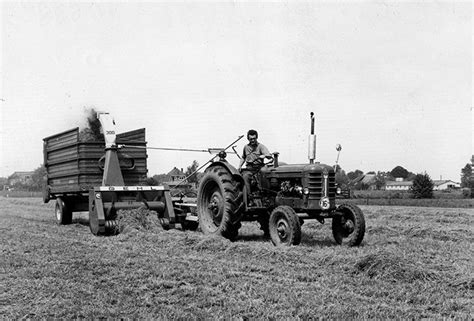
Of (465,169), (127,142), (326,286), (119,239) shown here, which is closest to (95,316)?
(326,286)

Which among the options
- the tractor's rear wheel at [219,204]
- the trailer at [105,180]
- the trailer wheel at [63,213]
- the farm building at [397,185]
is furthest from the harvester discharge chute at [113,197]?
the farm building at [397,185]

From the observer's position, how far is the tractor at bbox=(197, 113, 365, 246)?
27.9 ft

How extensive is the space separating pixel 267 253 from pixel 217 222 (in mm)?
2983

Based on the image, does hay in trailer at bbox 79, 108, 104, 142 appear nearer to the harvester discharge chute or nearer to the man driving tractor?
the harvester discharge chute

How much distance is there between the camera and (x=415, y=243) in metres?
9.09

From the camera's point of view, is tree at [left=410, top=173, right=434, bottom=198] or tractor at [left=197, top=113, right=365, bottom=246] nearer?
tractor at [left=197, top=113, right=365, bottom=246]

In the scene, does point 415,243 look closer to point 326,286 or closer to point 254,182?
point 254,182

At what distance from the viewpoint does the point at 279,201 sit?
9.15 metres

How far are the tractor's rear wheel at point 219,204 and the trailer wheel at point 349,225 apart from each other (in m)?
1.73

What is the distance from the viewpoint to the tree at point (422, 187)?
4722 cm

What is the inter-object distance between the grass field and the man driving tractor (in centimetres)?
163

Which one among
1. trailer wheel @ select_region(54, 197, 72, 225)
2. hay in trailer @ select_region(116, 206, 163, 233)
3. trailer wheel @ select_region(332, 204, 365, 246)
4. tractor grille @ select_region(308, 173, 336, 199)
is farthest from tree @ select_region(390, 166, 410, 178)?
tractor grille @ select_region(308, 173, 336, 199)

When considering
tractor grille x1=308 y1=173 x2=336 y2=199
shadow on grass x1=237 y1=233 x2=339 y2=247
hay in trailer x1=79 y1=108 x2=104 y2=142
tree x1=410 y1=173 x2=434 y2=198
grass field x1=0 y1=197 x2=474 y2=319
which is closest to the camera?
grass field x1=0 y1=197 x2=474 y2=319

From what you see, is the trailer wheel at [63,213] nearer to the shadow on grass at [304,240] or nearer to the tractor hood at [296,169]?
the shadow on grass at [304,240]
